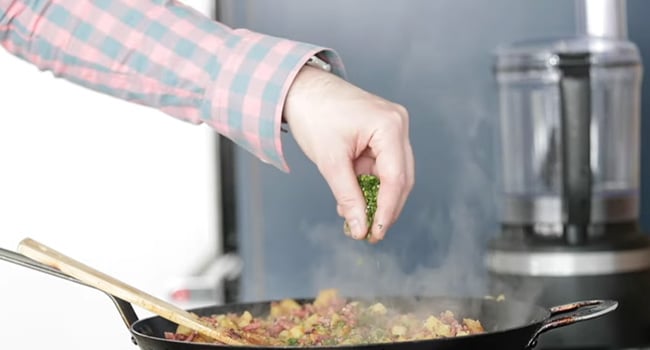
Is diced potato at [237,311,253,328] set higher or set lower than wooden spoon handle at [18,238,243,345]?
lower

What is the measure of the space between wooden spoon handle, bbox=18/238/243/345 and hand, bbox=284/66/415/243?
0.20 meters

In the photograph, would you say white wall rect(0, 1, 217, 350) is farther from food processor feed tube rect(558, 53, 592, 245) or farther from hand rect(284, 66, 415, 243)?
hand rect(284, 66, 415, 243)

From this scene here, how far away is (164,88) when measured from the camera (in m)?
1.45

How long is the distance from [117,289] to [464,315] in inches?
17.1

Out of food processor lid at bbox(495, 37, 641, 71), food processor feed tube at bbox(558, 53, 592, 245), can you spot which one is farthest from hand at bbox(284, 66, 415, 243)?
food processor lid at bbox(495, 37, 641, 71)

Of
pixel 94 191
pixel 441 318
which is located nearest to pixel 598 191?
pixel 441 318

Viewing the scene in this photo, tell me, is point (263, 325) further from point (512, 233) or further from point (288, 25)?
point (288, 25)

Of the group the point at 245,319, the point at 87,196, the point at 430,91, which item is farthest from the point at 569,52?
the point at 87,196

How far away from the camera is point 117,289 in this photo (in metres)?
1.25

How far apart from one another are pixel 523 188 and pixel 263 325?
47.6 inches

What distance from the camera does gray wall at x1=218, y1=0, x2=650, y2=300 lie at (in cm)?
269

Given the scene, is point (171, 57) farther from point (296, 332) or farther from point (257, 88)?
point (296, 332)

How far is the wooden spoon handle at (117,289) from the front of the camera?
49.0 inches

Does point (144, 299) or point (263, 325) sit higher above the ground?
point (144, 299)
